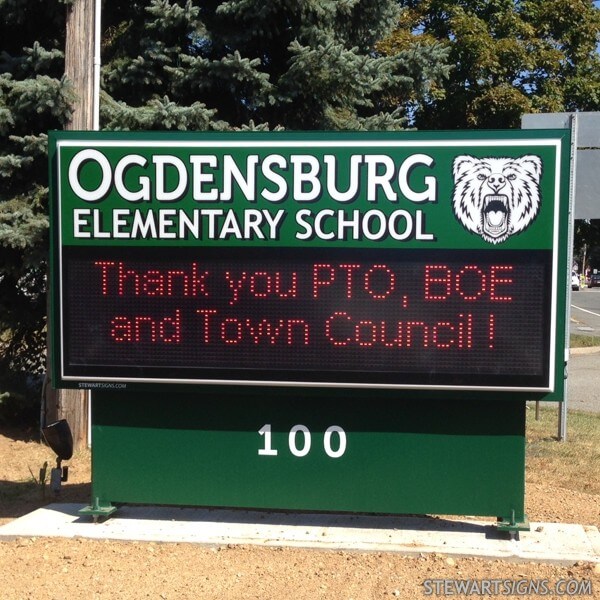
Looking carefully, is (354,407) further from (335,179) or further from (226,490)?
(335,179)

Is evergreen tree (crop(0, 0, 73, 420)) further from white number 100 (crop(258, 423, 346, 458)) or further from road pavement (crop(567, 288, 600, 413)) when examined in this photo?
road pavement (crop(567, 288, 600, 413))

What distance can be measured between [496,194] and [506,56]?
551 inches

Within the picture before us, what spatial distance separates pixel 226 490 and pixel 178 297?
1.44 m

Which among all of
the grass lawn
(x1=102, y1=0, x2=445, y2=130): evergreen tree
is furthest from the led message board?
(x1=102, y1=0, x2=445, y2=130): evergreen tree

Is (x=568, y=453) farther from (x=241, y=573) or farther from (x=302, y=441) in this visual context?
(x=241, y=573)

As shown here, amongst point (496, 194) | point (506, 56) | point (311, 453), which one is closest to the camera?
point (496, 194)

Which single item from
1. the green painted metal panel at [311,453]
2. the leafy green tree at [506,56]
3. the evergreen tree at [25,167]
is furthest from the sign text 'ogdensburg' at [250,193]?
the leafy green tree at [506,56]

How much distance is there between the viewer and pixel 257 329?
556 cm

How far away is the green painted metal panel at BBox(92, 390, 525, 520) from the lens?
5836mm

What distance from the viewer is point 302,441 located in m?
5.98

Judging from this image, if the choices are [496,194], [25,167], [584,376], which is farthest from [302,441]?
[584,376]

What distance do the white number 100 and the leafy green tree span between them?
11.7m

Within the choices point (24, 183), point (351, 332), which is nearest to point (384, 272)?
point (351, 332)

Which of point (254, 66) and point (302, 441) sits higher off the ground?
point (254, 66)
